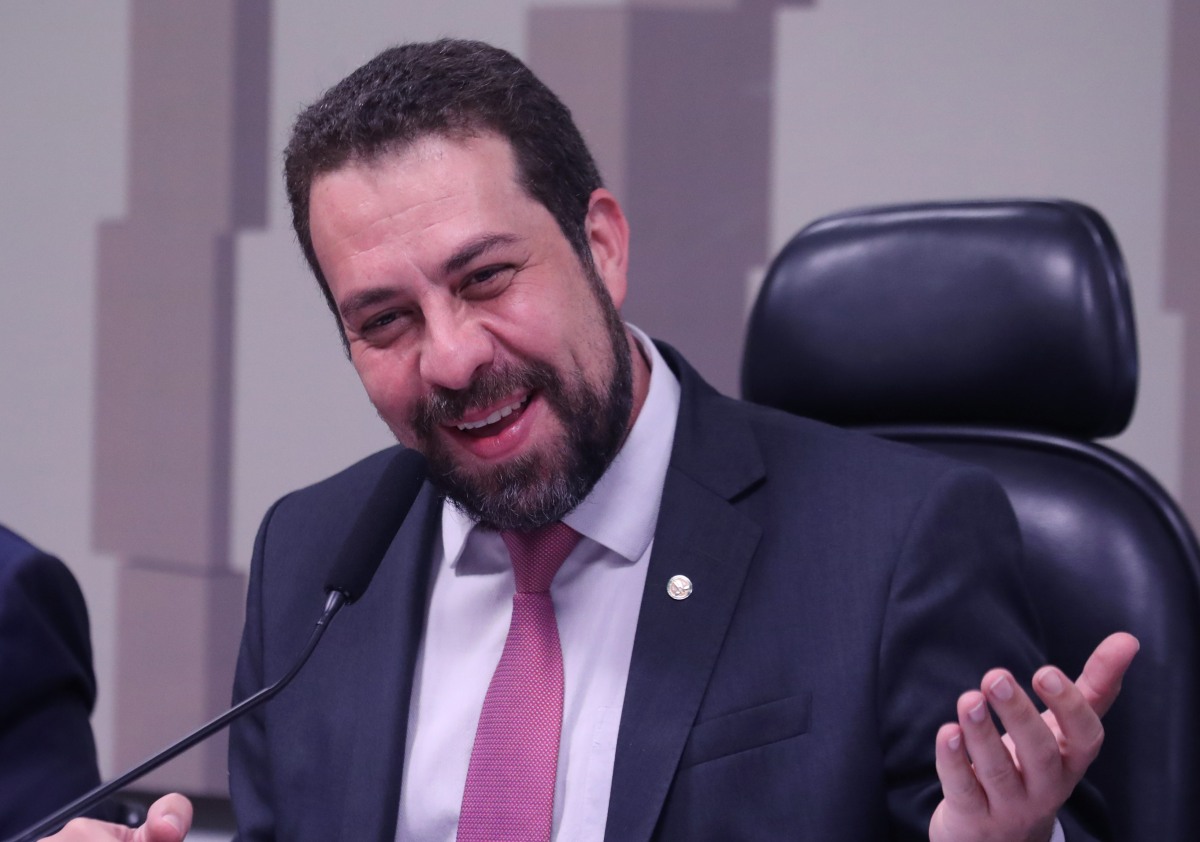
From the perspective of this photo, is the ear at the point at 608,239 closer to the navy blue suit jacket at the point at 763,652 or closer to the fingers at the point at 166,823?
the navy blue suit jacket at the point at 763,652

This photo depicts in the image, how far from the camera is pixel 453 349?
1.09m

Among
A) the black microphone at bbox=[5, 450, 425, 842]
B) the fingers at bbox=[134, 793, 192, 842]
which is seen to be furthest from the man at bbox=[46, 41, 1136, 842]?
the fingers at bbox=[134, 793, 192, 842]

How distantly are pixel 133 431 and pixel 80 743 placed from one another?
1.00m

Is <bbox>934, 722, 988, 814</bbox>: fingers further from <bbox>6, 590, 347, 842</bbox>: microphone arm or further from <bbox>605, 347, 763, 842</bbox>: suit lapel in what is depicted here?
<bbox>6, 590, 347, 842</bbox>: microphone arm

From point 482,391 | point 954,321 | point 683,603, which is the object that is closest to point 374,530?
point 482,391

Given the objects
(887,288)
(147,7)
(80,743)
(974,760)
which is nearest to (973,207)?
(887,288)

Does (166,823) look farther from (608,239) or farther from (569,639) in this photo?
(608,239)

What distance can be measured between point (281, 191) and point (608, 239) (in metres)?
0.97

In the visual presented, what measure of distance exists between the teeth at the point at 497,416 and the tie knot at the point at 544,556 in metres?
0.12

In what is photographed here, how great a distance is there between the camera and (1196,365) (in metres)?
1.78

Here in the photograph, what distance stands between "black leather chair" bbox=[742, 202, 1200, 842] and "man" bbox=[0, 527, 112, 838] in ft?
2.49

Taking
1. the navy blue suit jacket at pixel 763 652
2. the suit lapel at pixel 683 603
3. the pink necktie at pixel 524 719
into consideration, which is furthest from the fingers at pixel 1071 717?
the pink necktie at pixel 524 719

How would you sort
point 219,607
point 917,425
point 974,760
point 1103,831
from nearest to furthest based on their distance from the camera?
1. point 974,760
2. point 1103,831
3. point 917,425
4. point 219,607

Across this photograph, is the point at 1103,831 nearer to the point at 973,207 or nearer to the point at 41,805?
the point at 973,207
